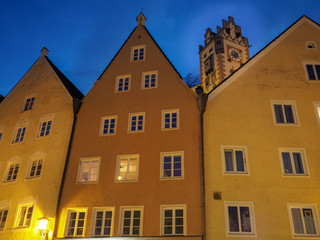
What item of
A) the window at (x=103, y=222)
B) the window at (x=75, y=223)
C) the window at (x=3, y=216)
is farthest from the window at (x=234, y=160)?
the window at (x=3, y=216)

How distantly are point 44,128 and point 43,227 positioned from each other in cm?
737

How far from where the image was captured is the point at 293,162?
1791 centimetres

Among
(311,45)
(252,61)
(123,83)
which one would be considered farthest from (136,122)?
(311,45)

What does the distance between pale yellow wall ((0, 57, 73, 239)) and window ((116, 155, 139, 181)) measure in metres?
3.84

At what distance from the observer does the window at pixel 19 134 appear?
75.9 ft

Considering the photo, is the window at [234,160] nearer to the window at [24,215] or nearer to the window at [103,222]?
the window at [103,222]

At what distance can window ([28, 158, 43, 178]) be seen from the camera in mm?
20733

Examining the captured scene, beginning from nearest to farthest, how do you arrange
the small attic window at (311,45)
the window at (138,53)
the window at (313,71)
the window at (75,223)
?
the window at (75,223)
the window at (313,71)
the small attic window at (311,45)
the window at (138,53)

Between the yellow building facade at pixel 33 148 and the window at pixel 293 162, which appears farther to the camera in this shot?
the yellow building facade at pixel 33 148

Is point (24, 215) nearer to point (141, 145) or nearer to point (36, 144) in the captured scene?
point (36, 144)

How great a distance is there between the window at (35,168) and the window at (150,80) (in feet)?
27.8

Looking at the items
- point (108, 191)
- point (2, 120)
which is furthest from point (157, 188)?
point (2, 120)

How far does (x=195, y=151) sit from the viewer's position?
18391 millimetres

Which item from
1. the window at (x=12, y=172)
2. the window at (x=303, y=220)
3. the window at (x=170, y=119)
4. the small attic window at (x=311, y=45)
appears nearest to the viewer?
the window at (x=303, y=220)
